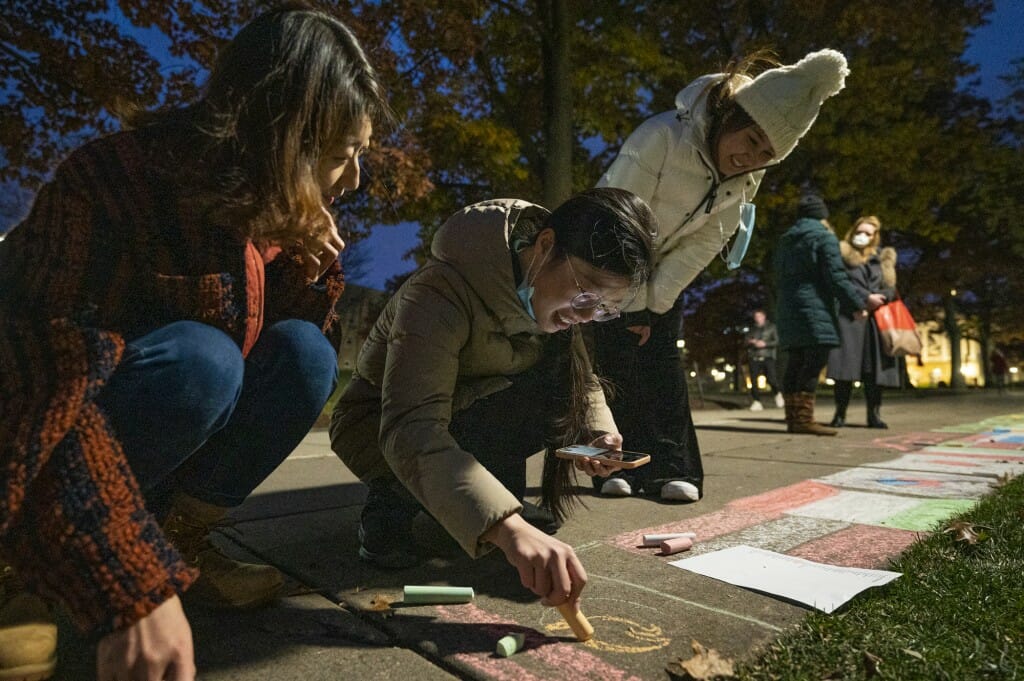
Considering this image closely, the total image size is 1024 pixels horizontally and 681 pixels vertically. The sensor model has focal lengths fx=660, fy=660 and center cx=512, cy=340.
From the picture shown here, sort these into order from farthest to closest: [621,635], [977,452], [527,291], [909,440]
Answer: [909,440] → [977,452] → [527,291] → [621,635]

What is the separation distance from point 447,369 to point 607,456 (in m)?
0.56

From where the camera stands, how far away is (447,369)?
66.6 inches

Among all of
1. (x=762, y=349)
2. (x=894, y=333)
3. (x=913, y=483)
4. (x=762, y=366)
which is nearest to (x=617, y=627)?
(x=913, y=483)

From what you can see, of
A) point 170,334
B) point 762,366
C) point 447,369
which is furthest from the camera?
point 762,366

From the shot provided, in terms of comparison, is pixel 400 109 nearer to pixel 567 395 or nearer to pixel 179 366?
pixel 567 395

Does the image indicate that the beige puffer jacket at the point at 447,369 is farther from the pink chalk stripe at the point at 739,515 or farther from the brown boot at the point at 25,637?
the brown boot at the point at 25,637

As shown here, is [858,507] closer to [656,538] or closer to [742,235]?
[656,538]

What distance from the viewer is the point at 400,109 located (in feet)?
25.7

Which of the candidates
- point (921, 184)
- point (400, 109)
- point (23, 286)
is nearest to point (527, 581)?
point (23, 286)

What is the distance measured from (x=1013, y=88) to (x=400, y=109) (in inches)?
708

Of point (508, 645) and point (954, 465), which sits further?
point (954, 465)

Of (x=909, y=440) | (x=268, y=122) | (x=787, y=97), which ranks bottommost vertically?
(x=909, y=440)

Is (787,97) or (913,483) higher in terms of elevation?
(787,97)

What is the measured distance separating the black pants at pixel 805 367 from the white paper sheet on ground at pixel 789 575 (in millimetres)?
3889
